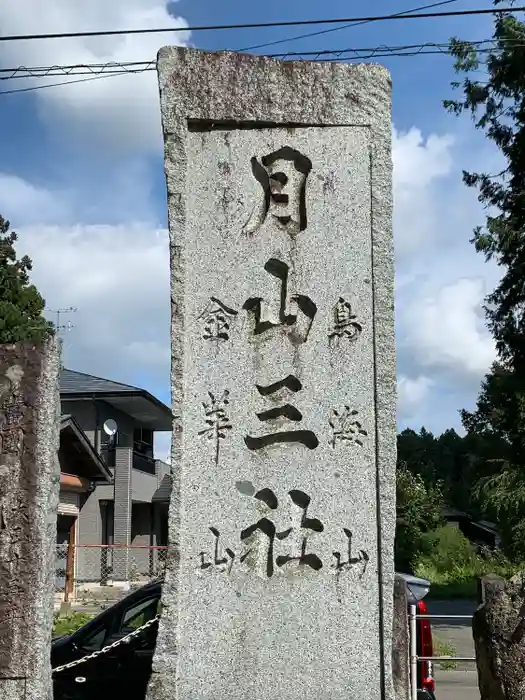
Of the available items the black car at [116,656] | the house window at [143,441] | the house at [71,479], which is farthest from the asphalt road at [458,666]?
the house window at [143,441]

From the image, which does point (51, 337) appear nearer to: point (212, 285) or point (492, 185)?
point (212, 285)

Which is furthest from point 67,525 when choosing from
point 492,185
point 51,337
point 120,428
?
point 51,337

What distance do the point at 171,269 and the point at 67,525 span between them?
18958 mm

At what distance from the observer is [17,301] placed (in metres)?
23.0

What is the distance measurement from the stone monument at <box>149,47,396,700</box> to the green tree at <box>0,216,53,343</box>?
54.2 ft

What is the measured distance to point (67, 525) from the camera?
73.6ft

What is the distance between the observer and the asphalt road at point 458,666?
30.6ft

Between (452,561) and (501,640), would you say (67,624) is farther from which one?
(452,561)

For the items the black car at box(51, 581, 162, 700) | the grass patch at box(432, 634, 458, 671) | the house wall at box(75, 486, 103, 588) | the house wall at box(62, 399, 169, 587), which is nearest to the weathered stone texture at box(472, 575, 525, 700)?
the black car at box(51, 581, 162, 700)

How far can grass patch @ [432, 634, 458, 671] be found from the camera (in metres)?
11.1

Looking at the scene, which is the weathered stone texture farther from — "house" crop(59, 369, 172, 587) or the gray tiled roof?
the gray tiled roof

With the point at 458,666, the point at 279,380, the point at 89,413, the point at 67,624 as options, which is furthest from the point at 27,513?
the point at 89,413

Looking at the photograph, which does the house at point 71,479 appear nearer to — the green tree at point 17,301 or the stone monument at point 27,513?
the green tree at point 17,301

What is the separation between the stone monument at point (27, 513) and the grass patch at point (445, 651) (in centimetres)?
710
